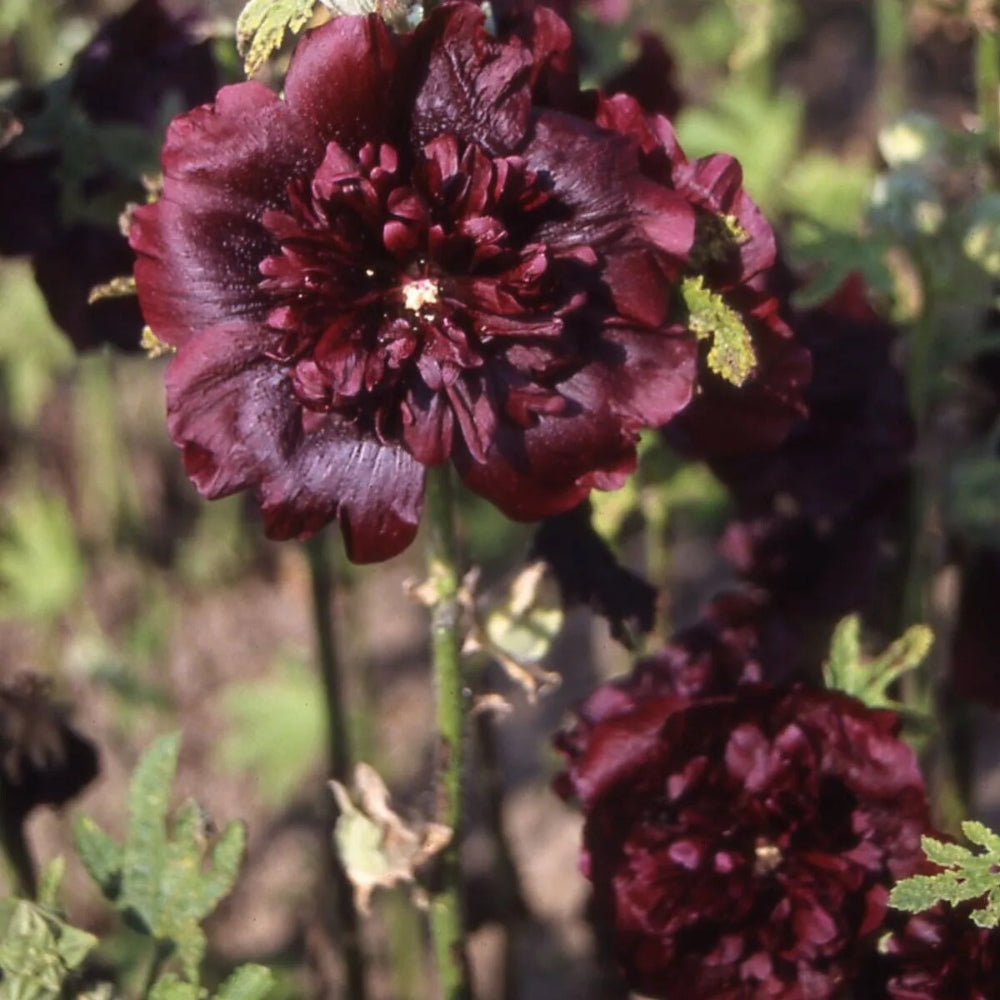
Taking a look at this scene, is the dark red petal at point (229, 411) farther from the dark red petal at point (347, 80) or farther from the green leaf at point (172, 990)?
the green leaf at point (172, 990)

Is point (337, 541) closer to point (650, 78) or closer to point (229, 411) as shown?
point (650, 78)

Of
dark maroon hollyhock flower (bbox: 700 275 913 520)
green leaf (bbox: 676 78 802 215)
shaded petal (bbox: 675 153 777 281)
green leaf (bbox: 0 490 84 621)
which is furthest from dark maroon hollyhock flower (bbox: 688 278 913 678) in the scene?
green leaf (bbox: 0 490 84 621)

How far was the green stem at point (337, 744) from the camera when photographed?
138cm

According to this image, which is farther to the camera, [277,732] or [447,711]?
[277,732]

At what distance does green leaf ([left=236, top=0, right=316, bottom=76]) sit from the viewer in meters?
0.83

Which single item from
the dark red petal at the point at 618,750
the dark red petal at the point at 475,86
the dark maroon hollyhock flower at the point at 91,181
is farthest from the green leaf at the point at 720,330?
the dark maroon hollyhock flower at the point at 91,181

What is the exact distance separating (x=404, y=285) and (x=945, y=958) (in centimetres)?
49

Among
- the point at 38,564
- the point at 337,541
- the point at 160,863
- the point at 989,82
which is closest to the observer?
the point at 160,863

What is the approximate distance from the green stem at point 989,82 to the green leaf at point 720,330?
0.49 metres

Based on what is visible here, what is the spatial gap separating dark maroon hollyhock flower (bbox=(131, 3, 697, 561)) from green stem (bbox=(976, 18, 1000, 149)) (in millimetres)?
540

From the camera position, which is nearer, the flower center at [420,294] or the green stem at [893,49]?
the flower center at [420,294]

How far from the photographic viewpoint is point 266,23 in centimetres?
83

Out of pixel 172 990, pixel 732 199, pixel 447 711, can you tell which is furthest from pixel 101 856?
pixel 732 199

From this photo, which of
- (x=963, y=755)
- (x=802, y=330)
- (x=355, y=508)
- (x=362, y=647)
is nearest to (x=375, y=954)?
(x=362, y=647)
